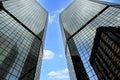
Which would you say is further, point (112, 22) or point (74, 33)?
point (74, 33)

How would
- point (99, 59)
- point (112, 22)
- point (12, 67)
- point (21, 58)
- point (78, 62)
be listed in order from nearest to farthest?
point (99, 59), point (12, 67), point (21, 58), point (112, 22), point (78, 62)

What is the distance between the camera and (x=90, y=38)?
61.9m

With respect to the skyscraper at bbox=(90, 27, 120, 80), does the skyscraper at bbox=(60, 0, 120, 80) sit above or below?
above

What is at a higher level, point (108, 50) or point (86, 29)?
point (86, 29)

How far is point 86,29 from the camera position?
7294 cm

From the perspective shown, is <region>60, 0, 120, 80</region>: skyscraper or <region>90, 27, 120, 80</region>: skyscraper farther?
<region>60, 0, 120, 80</region>: skyscraper

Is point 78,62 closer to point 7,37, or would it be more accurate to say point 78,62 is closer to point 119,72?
point 7,37

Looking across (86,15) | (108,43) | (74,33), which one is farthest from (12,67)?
(86,15)

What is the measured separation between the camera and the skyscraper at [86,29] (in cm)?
5725

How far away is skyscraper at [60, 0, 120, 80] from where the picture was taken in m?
57.2

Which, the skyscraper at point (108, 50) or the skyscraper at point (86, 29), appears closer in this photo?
the skyscraper at point (108, 50)

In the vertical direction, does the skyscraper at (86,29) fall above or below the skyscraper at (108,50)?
above

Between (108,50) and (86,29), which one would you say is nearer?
(108,50)

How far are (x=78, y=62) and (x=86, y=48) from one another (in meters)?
7.26
